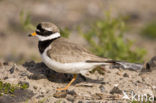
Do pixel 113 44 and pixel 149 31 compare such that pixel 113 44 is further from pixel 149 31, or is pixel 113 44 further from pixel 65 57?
pixel 149 31

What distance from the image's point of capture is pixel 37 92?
5.00m

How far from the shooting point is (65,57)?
16.8 ft

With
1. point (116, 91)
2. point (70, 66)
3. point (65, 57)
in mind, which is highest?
point (65, 57)

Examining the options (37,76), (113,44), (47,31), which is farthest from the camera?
(113,44)

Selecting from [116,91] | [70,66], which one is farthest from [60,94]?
[116,91]

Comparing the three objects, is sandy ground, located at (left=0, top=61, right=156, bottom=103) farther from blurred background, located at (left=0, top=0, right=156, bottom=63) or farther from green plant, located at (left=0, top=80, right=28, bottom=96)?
blurred background, located at (left=0, top=0, right=156, bottom=63)

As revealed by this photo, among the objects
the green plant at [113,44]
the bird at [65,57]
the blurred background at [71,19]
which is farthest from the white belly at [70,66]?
the blurred background at [71,19]

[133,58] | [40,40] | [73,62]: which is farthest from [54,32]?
[133,58]

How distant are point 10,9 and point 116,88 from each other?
8.35 meters

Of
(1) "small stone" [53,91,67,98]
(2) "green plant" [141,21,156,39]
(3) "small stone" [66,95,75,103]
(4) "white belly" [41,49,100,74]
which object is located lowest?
(2) "green plant" [141,21,156,39]

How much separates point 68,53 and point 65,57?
0.29 ft

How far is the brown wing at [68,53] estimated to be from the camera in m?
5.09

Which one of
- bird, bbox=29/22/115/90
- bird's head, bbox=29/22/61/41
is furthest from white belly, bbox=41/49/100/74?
bird's head, bbox=29/22/61/41

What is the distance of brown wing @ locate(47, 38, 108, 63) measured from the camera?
5.09 meters
